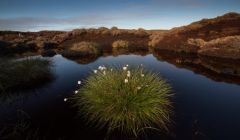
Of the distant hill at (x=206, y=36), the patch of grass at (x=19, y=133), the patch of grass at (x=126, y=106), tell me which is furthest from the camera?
the distant hill at (x=206, y=36)

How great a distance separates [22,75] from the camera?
519 inches

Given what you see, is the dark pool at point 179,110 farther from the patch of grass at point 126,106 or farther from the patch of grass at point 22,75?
the patch of grass at point 22,75

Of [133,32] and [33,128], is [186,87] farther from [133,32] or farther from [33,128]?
[133,32]

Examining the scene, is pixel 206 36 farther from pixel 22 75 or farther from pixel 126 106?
pixel 126 106

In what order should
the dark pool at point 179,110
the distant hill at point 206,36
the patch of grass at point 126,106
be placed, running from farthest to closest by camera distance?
the distant hill at point 206,36, the patch of grass at point 126,106, the dark pool at point 179,110

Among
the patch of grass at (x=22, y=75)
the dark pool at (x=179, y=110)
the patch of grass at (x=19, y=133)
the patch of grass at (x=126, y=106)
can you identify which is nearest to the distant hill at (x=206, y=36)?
the dark pool at (x=179, y=110)

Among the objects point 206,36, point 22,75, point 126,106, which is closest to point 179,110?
point 126,106

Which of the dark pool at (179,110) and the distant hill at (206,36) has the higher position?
the distant hill at (206,36)

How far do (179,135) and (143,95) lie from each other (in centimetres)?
159

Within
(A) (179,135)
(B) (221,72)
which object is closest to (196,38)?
(B) (221,72)

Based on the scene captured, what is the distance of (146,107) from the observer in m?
7.16

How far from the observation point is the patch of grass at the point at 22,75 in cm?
1209

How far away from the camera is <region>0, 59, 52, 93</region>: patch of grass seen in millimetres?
12086

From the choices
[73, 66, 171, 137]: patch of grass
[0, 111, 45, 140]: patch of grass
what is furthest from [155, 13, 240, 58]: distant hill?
[0, 111, 45, 140]: patch of grass
